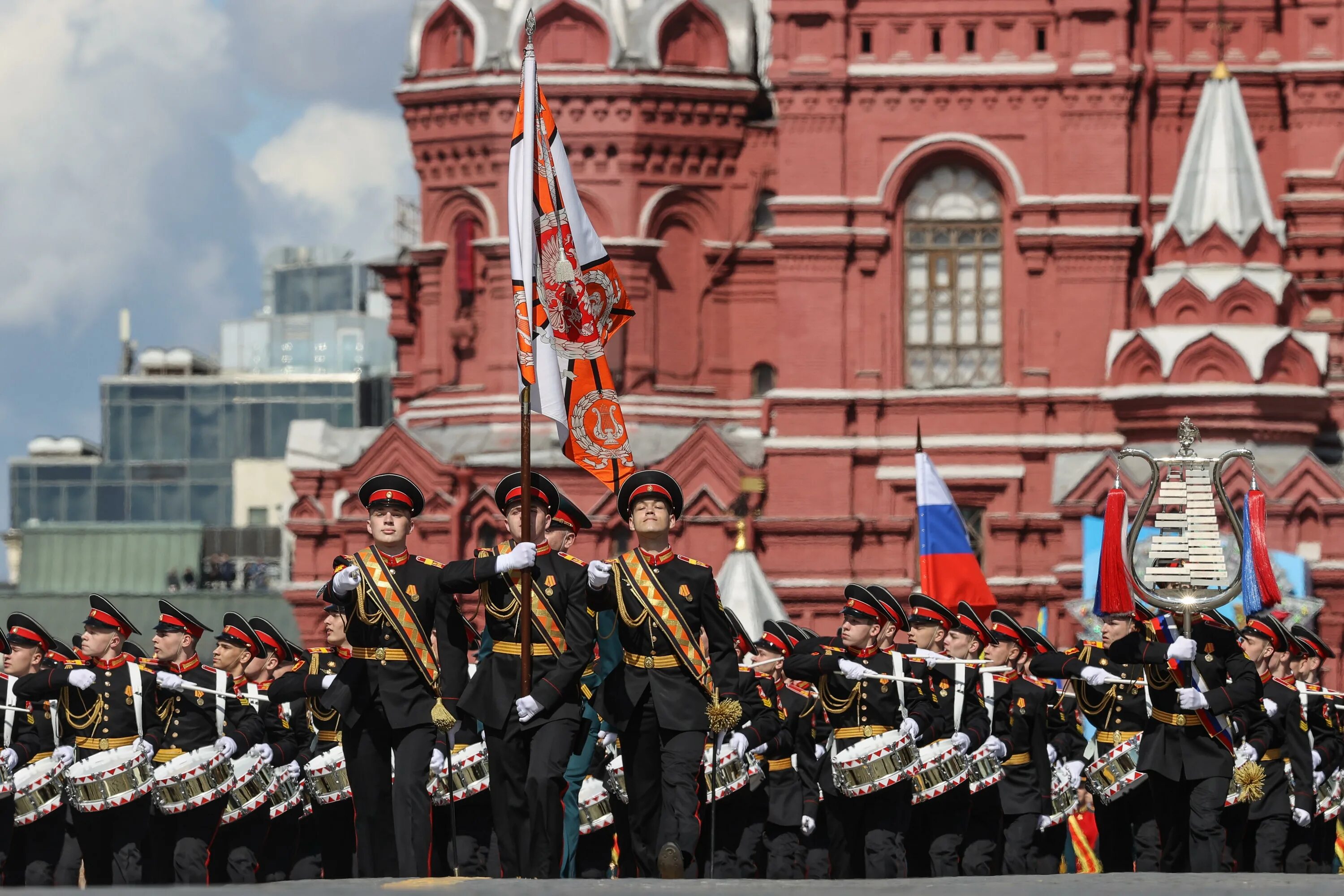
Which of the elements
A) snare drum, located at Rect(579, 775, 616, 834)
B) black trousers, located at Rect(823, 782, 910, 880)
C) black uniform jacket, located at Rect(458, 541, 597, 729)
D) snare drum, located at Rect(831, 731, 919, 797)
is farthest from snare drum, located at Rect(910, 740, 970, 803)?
black uniform jacket, located at Rect(458, 541, 597, 729)

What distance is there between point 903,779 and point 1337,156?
2424 cm

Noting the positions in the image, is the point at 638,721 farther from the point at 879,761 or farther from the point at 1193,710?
the point at 1193,710

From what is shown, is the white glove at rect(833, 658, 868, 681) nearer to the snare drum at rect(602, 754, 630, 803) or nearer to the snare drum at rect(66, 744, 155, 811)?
the snare drum at rect(602, 754, 630, 803)

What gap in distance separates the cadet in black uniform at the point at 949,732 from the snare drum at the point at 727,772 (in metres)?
1.06

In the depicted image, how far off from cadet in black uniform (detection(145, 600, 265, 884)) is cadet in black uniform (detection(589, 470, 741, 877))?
131 inches

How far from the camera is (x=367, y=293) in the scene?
78125mm

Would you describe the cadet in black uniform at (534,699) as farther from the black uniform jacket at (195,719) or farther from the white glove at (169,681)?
the black uniform jacket at (195,719)

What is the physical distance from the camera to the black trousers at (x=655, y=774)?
572 inches

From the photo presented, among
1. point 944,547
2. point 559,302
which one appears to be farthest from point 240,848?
point 944,547

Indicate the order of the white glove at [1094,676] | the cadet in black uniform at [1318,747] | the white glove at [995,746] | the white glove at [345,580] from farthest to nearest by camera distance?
the cadet in black uniform at [1318,747], the white glove at [995,746], the white glove at [1094,676], the white glove at [345,580]

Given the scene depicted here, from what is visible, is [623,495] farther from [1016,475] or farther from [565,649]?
[1016,475]

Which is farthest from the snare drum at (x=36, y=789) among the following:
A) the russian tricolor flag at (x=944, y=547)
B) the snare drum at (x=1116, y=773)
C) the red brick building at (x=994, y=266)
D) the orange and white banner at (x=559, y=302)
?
the red brick building at (x=994, y=266)

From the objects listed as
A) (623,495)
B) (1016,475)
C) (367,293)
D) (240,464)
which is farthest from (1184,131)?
(367,293)

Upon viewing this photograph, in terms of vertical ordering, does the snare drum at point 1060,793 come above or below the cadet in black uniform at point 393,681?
below
